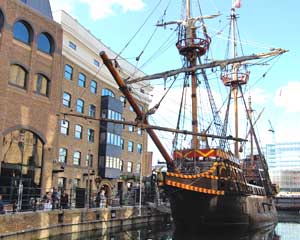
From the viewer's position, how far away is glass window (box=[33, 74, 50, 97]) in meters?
30.5

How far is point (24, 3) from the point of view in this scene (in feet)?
98.1

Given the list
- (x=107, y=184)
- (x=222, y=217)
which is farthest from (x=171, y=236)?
(x=107, y=184)

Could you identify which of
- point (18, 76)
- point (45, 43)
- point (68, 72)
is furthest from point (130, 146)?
point (18, 76)

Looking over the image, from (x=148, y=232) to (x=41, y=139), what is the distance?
988cm

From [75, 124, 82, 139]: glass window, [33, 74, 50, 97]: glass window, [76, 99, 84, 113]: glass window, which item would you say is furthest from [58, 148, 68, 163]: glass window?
[33, 74, 50, 97]: glass window

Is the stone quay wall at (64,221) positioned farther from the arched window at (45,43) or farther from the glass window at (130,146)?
the glass window at (130,146)

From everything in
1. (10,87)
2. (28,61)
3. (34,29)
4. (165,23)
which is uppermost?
(165,23)

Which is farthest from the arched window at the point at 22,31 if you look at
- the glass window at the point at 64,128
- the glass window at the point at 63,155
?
the glass window at the point at 63,155

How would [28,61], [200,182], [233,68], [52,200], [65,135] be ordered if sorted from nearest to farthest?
1. [52,200]
2. [200,182]
3. [28,61]
4. [65,135]
5. [233,68]

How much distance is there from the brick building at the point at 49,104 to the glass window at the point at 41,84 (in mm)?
72

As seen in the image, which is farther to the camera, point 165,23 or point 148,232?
point 165,23

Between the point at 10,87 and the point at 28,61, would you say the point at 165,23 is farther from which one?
the point at 10,87

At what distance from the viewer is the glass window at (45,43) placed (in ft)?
102

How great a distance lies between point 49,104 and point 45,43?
4.53m
